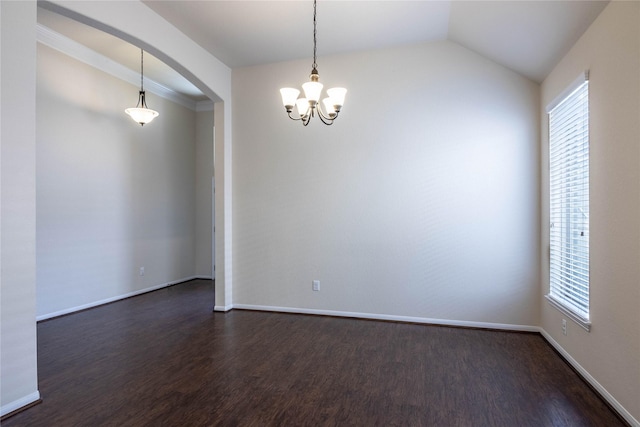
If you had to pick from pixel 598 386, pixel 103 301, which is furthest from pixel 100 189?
pixel 598 386

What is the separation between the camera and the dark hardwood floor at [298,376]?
2.26m

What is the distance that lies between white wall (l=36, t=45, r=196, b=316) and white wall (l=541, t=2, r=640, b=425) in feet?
17.8

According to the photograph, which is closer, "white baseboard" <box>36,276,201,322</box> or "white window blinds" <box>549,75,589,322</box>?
"white window blinds" <box>549,75,589,322</box>

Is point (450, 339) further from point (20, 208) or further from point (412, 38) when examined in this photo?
point (20, 208)

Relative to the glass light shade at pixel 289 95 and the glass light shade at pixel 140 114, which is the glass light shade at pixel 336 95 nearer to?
the glass light shade at pixel 289 95

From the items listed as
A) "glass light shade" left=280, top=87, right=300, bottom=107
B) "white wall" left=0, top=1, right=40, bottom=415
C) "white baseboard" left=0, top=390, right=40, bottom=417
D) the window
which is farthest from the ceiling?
"white baseboard" left=0, top=390, right=40, bottom=417

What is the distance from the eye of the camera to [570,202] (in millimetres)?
3074

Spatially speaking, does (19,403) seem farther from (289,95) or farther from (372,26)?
(372,26)

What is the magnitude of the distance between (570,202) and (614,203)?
2.61ft

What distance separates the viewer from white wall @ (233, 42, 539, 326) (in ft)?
12.7

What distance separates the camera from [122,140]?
528 centimetres

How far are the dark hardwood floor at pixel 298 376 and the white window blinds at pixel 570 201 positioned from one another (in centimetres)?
65

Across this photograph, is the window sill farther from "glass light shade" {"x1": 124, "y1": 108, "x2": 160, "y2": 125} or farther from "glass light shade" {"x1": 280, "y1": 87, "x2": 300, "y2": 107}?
"glass light shade" {"x1": 124, "y1": 108, "x2": 160, "y2": 125}

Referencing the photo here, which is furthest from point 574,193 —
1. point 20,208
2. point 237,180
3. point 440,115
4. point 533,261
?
point 20,208
